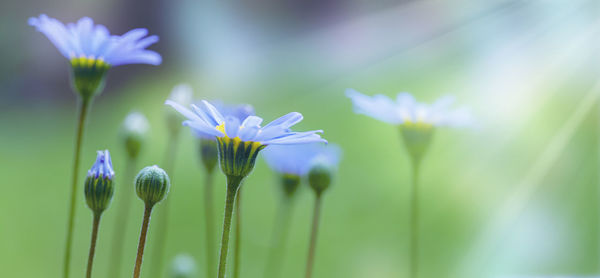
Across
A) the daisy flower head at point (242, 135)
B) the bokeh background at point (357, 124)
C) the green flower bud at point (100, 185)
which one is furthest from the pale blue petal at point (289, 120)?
the bokeh background at point (357, 124)

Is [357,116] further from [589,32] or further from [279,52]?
[589,32]

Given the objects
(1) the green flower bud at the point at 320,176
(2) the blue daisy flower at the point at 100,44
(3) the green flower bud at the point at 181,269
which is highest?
(2) the blue daisy flower at the point at 100,44

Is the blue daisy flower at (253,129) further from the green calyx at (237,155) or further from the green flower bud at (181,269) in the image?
the green flower bud at (181,269)

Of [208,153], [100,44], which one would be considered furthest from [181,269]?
[100,44]

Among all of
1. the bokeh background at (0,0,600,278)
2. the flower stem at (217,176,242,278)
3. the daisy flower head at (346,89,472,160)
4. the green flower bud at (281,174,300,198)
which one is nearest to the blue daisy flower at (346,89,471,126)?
the daisy flower head at (346,89,472,160)

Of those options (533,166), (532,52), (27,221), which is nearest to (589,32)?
(532,52)
